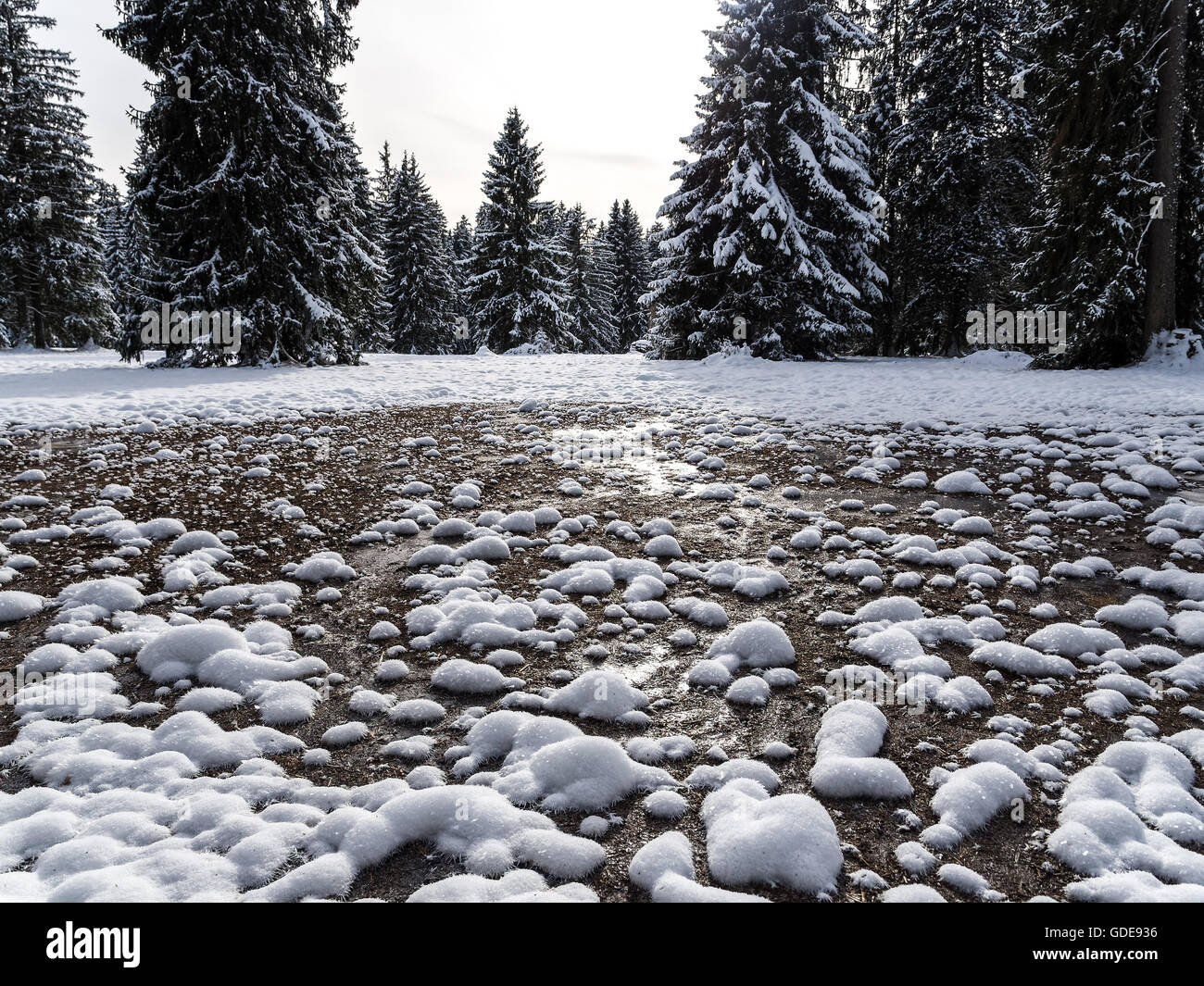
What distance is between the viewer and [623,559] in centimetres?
414

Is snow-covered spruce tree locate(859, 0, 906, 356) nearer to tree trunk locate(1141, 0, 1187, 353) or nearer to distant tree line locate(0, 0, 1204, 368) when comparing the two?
distant tree line locate(0, 0, 1204, 368)

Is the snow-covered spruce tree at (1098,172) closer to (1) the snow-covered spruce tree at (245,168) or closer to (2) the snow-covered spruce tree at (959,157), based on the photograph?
(2) the snow-covered spruce tree at (959,157)

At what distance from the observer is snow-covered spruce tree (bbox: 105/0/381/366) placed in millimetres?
13289

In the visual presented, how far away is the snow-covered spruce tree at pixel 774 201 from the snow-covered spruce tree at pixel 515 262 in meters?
13.3

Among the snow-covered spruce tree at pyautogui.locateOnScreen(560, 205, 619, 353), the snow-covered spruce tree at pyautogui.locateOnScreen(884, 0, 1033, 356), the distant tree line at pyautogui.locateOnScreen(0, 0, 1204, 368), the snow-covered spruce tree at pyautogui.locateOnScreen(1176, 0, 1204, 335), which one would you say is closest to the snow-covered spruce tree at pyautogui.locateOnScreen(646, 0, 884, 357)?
the distant tree line at pyautogui.locateOnScreen(0, 0, 1204, 368)

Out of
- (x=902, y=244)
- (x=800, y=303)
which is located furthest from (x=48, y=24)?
(x=902, y=244)

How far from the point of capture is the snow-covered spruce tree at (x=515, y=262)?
98.4 ft

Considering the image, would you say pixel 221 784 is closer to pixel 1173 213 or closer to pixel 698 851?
pixel 698 851

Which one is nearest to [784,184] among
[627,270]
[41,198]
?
[41,198]

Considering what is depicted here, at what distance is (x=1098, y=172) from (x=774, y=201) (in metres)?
6.50

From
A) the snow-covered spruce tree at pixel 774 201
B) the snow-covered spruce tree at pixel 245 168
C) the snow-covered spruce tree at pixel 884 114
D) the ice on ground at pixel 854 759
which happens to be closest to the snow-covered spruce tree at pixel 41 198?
the snow-covered spruce tree at pixel 245 168

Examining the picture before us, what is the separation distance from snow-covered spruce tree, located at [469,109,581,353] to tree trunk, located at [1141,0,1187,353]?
22064 mm

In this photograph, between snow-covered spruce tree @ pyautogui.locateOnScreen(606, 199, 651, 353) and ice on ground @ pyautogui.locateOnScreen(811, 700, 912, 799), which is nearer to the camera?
ice on ground @ pyautogui.locateOnScreen(811, 700, 912, 799)

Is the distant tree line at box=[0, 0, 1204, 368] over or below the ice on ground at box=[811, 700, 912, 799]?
over
